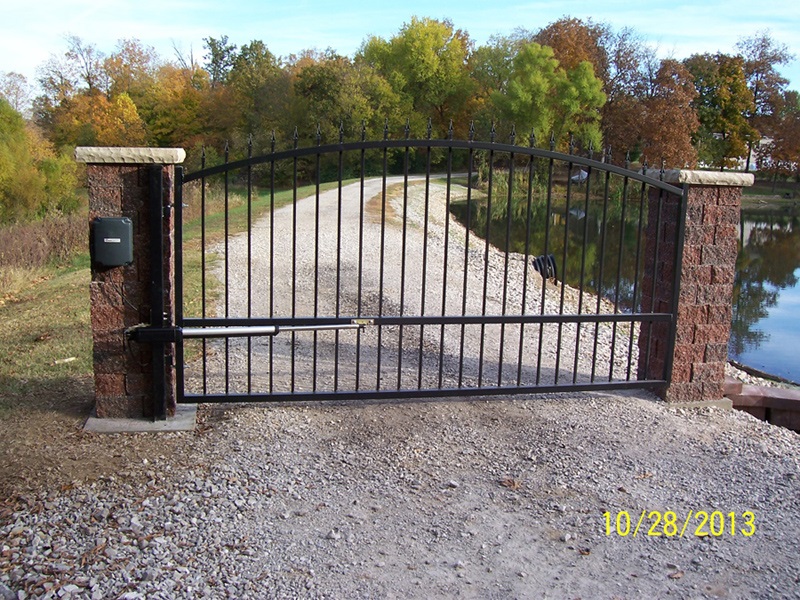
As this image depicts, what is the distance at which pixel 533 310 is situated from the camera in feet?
36.8

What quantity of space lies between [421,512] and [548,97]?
141 ft

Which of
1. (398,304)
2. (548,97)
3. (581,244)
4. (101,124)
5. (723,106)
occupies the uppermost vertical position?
(723,106)

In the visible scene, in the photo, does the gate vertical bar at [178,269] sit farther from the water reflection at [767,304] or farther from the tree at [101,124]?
the tree at [101,124]

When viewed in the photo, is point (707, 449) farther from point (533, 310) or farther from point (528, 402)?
point (533, 310)

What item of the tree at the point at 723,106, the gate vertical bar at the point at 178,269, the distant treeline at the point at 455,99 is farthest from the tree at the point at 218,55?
the gate vertical bar at the point at 178,269

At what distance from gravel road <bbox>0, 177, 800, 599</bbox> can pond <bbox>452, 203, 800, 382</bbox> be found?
63.5 inches

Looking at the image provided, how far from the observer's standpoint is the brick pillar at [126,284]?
5.04m

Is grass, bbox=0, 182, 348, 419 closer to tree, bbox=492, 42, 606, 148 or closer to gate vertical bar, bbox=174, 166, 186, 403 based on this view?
gate vertical bar, bbox=174, 166, 186, 403

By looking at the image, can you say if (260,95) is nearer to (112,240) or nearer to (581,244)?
(581,244)

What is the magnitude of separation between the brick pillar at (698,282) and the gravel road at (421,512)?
0.61 metres

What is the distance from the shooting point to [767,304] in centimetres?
1703

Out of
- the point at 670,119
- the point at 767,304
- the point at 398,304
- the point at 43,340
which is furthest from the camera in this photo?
the point at 670,119

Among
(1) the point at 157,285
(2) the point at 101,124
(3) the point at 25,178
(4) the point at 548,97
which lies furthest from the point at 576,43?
(1) the point at 157,285

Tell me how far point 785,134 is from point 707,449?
56.3m
